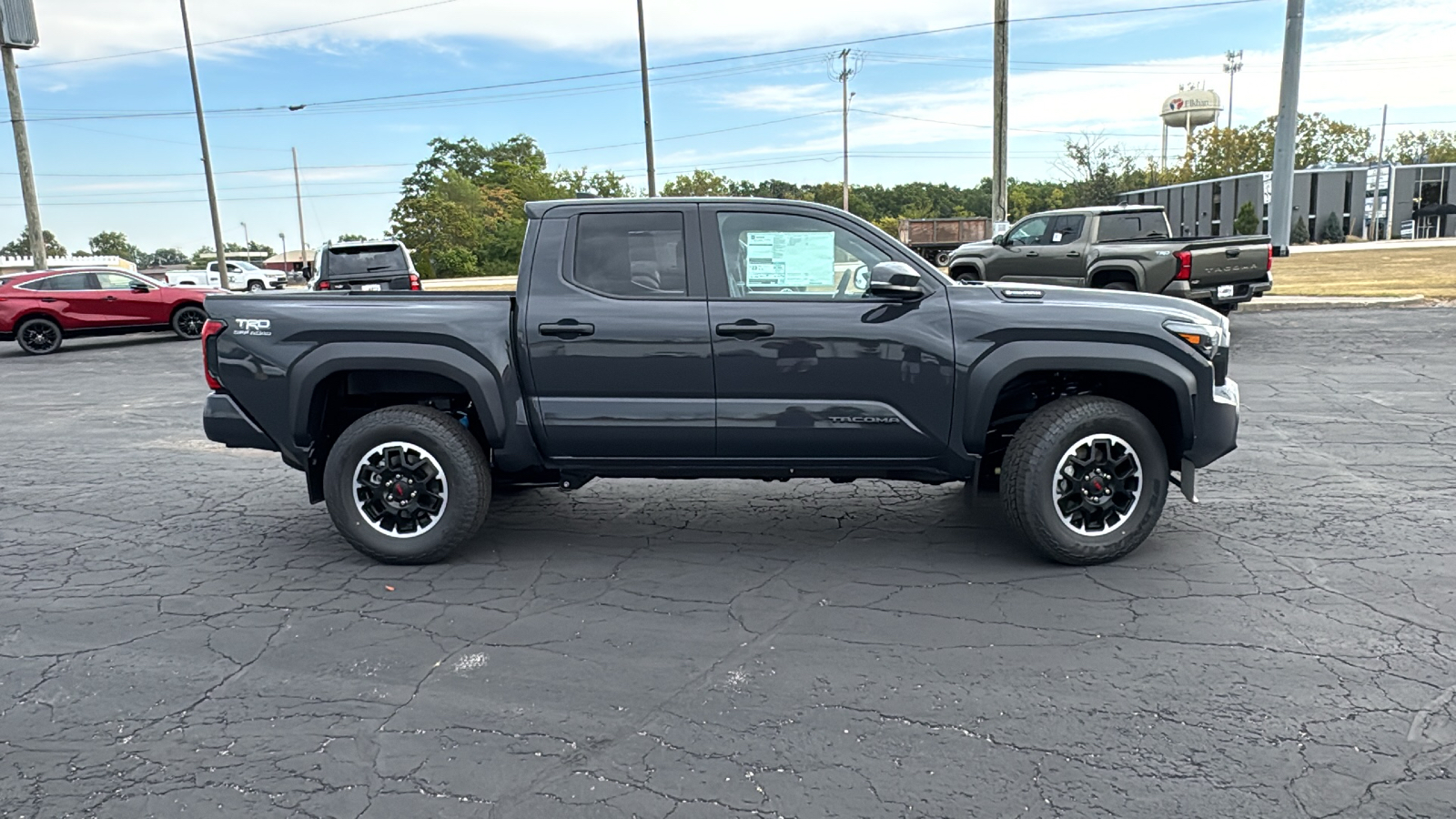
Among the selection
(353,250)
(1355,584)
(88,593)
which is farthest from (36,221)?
(1355,584)

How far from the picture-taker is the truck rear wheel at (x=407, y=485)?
5.04 meters

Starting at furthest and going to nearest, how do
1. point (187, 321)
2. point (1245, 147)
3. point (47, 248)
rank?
point (47, 248) → point (1245, 147) → point (187, 321)

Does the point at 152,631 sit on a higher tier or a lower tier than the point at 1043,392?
lower

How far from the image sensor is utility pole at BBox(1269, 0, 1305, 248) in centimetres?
1850


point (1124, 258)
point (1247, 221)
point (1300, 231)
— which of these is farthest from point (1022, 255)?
point (1300, 231)

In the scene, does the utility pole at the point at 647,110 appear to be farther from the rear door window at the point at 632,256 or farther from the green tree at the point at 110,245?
the green tree at the point at 110,245

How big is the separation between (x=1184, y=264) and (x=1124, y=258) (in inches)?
34.3

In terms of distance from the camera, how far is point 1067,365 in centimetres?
476

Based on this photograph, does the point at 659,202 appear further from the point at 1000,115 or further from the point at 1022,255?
the point at 1000,115

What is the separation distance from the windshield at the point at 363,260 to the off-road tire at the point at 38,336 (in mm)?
5823

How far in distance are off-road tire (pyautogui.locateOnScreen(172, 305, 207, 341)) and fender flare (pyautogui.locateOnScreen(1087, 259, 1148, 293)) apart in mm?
15842

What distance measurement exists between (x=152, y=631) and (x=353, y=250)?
13282 mm

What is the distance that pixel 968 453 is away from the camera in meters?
4.94

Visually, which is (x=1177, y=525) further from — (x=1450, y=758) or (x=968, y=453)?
→ (x=1450, y=758)
